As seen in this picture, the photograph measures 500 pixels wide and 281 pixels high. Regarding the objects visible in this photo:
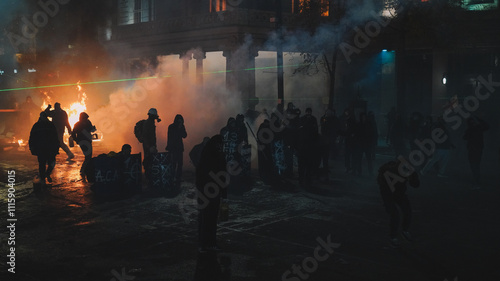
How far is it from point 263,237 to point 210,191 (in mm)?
1212

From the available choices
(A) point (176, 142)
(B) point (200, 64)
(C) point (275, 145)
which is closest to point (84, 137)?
(A) point (176, 142)

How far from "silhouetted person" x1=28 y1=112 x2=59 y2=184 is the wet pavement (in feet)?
2.05

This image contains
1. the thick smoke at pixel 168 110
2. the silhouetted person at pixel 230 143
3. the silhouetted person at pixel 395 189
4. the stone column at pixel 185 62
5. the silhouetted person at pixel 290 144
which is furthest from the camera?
the stone column at pixel 185 62

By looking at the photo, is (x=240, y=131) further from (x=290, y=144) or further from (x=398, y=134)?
(x=398, y=134)

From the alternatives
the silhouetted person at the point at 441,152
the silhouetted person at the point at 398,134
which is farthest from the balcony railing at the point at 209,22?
the silhouetted person at the point at 441,152

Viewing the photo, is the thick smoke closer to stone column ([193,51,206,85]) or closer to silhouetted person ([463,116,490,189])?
stone column ([193,51,206,85])

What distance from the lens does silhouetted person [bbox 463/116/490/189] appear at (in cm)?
1183

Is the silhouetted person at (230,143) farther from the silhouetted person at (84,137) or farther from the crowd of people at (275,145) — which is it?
the silhouetted person at (84,137)

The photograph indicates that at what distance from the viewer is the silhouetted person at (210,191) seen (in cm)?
703

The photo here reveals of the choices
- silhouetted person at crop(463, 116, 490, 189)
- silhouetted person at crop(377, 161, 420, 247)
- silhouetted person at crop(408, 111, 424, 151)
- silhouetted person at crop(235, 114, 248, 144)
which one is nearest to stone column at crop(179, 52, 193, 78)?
silhouetted person at crop(408, 111, 424, 151)

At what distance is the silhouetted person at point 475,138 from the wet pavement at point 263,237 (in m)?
0.56

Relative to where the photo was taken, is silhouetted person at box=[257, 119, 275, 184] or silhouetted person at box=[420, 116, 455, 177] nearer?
silhouetted person at box=[257, 119, 275, 184]

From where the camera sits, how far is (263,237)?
7.76 meters

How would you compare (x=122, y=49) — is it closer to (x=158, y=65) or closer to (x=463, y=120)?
(x=158, y=65)
